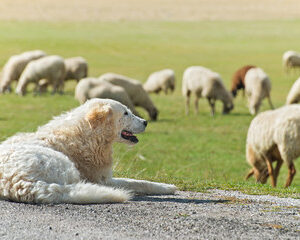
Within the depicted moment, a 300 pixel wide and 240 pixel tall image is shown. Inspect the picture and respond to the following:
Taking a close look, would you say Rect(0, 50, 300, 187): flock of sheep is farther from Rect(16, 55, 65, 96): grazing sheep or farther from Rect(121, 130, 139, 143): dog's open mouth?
Rect(121, 130, 139, 143): dog's open mouth

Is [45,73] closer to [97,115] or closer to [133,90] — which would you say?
[133,90]

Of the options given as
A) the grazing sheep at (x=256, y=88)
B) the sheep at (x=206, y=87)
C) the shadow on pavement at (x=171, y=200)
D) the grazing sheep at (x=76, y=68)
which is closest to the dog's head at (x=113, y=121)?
the shadow on pavement at (x=171, y=200)

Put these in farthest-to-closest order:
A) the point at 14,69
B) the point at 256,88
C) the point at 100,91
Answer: the point at 14,69, the point at 256,88, the point at 100,91

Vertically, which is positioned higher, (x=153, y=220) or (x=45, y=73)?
(x=153, y=220)

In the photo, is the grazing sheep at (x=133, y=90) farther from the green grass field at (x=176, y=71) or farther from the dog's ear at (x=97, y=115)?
the dog's ear at (x=97, y=115)

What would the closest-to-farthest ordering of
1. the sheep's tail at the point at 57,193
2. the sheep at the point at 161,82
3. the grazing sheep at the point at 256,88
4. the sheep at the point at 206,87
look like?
the sheep's tail at the point at 57,193, the grazing sheep at the point at 256,88, the sheep at the point at 206,87, the sheep at the point at 161,82

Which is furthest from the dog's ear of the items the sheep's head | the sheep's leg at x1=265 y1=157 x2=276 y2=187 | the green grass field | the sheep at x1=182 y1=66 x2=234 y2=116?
the sheep at x1=182 y1=66 x2=234 y2=116

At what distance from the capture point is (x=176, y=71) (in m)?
40.4

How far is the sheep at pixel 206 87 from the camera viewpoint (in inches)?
1021

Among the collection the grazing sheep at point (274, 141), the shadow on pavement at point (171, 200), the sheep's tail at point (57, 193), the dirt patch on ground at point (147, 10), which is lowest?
the dirt patch on ground at point (147, 10)

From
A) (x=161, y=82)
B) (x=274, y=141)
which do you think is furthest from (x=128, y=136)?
(x=161, y=82)

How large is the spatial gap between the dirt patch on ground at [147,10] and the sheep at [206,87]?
5556 cm

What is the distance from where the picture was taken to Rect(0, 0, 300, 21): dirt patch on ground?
8675cm

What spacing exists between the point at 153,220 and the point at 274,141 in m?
7.53
